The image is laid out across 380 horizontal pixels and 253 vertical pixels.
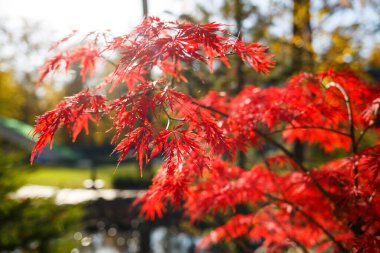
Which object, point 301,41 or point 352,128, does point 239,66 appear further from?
point 352,128

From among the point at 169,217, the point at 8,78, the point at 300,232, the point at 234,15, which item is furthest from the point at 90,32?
the point at 8,78

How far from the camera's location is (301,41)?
6.79 m

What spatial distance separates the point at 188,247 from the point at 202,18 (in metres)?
5.82

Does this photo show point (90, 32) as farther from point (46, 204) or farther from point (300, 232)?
point (46, 204)

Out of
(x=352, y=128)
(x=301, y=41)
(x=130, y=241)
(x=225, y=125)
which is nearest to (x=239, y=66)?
(x=301, y=41)

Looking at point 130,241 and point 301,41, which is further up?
point 301,41

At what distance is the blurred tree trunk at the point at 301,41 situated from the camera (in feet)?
21.4

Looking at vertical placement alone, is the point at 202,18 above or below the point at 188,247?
above

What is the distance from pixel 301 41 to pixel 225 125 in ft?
14.4

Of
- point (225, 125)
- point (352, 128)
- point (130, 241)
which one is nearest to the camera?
point (352, 128)

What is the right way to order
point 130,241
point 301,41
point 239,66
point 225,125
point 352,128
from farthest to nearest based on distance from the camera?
point 130,241 < point 239,66 < point 301,41 < point 225,125 < point 352,128

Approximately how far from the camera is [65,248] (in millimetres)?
6070

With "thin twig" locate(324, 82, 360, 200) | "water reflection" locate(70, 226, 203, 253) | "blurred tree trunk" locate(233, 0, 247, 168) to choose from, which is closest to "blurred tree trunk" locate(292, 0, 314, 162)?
"blurred tree trunk" locate(233, 0, 247, 168)

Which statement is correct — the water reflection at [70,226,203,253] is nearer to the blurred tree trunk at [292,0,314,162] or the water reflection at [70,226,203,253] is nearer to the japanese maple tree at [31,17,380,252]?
the blurred tree trunk at [292,0,314,162]
